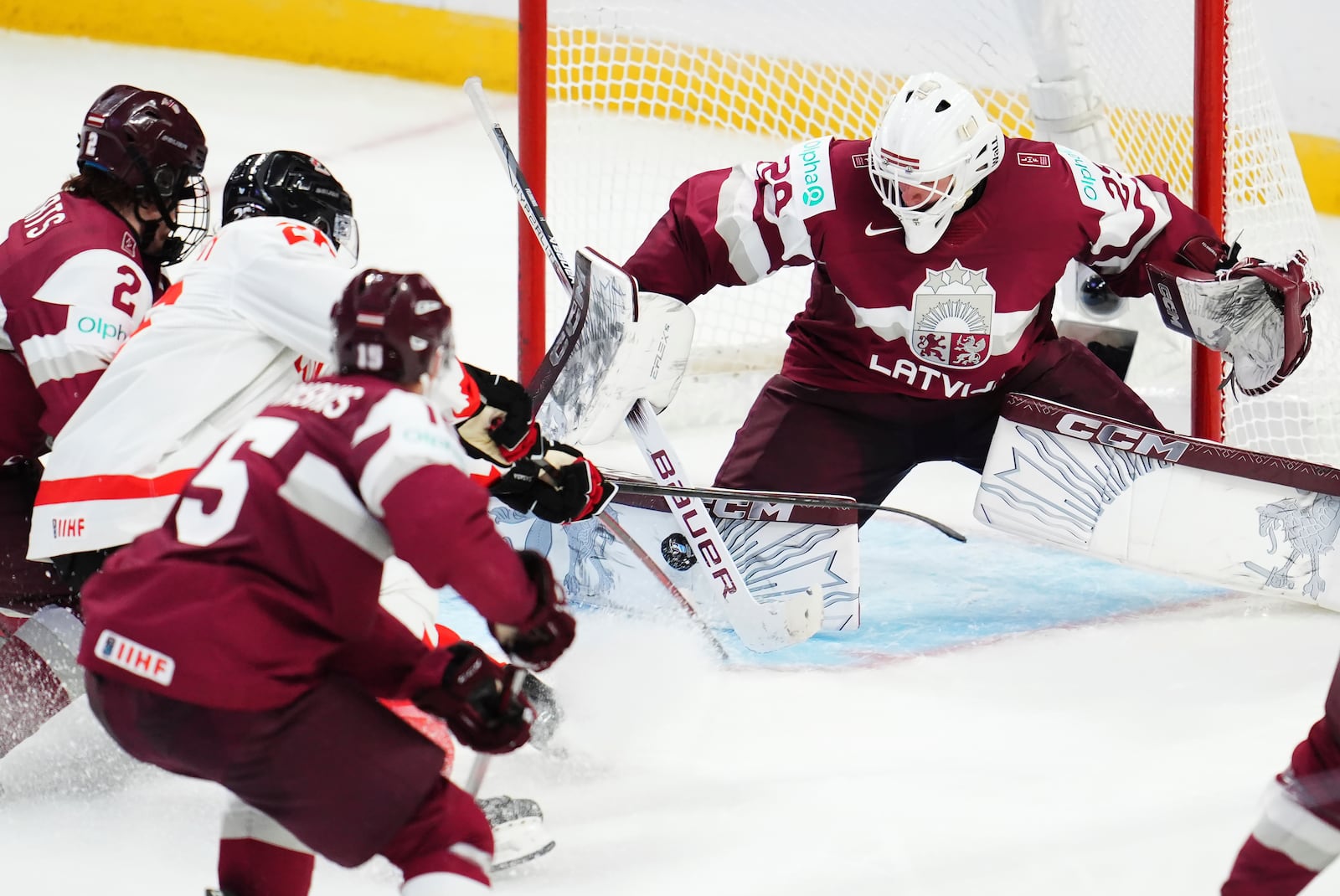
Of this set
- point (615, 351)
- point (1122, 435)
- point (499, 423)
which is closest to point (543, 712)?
point (499, 423)

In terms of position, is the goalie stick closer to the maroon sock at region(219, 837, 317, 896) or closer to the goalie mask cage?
the goalie mask cage

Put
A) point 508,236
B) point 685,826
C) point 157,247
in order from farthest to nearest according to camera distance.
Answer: point 508,236 < point 157,247 < point 685,826

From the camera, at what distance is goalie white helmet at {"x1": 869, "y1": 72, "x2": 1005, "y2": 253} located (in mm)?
2834

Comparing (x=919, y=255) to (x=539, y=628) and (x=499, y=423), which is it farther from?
(x=539, y=628)

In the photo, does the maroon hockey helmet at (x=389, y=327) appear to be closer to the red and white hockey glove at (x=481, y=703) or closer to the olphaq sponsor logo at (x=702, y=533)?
the red and white hockey glove at (x=481, y=703)

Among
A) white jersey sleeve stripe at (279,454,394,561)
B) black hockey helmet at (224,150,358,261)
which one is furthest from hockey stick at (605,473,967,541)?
white jersey sleeve stripe at (279,454,394,561)

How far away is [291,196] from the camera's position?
244 cm

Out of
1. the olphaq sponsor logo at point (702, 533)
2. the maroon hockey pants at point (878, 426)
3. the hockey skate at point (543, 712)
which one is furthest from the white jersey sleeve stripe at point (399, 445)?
the maroon hockey pants at point (878, 426)

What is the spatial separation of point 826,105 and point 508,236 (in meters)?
1.39

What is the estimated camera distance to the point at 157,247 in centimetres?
261

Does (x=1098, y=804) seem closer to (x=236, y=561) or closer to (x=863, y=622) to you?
(x=863, y=622)

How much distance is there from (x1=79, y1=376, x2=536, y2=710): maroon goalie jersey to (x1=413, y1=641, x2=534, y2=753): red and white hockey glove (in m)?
0.12

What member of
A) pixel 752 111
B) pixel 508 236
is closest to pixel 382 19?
pixel 508 236

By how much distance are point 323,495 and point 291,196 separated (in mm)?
931
